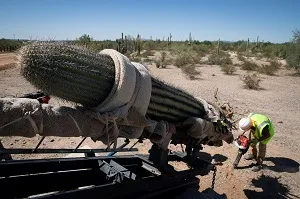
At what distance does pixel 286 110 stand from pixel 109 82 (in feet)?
40.8

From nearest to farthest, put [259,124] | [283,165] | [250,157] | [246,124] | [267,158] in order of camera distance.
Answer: [246,124], [259,124], [283,165], [250,157], [267,158]

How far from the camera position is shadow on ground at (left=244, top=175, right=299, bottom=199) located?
575cm

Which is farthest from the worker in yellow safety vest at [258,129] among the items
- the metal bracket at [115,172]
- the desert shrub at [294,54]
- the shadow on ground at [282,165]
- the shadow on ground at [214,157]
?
the desert shrub at [294,54]

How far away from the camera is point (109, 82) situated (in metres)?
Result: 2.42

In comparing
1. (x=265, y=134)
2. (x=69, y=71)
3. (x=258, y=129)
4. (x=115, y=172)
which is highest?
(x=69, y=71)

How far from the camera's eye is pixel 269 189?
Result: 6.02 m

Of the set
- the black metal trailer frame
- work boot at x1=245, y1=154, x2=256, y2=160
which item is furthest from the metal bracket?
work boot at x1=245, y1=154, x2=256, y2=160

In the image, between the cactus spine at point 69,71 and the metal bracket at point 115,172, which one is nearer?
the cactus spine at point 69,71

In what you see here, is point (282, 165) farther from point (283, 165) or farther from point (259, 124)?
point (259, 124)

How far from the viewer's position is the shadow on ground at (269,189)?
5750 mm

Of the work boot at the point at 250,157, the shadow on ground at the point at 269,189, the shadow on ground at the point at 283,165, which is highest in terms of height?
the work boot at the point at 250,157

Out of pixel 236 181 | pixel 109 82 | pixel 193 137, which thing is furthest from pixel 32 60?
pixel 236 181

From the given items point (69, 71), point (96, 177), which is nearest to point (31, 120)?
point (69, 71)

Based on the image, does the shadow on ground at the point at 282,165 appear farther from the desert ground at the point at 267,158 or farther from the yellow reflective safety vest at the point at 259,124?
the yellow reflective safety vest at the point at 259,124
